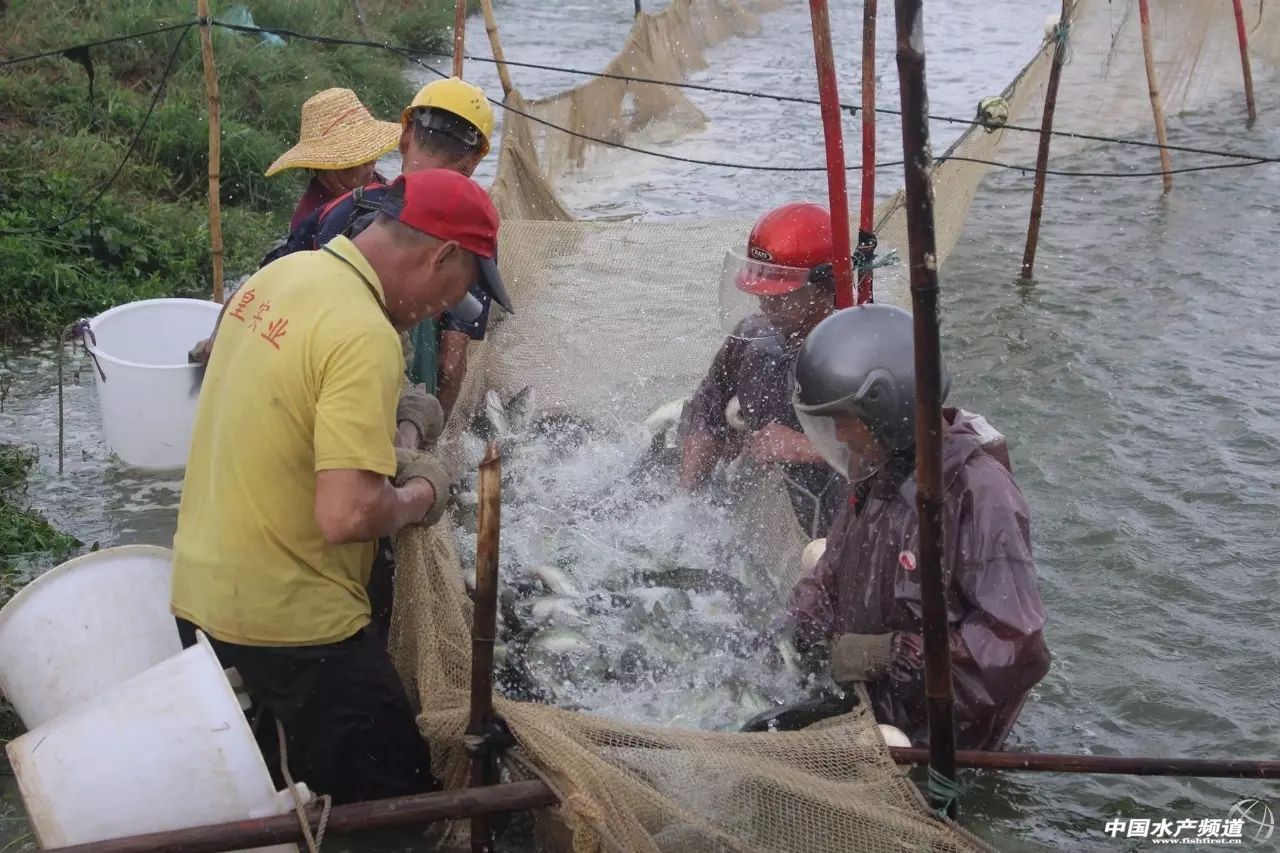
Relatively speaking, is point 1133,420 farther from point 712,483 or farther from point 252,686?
point 252,686

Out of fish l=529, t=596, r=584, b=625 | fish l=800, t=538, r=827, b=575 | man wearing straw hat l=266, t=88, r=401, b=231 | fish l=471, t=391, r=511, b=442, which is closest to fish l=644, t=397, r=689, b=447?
fish l=471, t=391, r=511, b=442

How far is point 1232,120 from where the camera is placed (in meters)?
12.7

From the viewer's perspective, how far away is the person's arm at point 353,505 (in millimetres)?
3018

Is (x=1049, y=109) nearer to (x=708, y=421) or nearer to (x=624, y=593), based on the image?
(x=708, y=421)

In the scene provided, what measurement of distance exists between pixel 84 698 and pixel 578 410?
346 cm

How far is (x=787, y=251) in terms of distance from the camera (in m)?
5.02


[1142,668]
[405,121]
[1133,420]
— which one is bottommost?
[1142,668]

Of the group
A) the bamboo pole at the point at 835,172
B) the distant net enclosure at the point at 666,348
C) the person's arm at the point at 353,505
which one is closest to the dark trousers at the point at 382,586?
the distant net enclosure at the point at 666,348

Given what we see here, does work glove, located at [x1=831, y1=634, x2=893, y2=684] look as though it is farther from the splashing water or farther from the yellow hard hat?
the yellow hard hat

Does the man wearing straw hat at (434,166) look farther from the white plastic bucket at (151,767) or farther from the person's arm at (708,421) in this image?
the white plastic bucket at (151,767)

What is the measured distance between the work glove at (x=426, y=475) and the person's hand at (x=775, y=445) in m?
1.79

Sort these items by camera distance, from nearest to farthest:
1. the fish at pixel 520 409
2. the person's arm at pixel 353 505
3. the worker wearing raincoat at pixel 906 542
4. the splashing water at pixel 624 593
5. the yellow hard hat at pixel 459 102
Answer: the person's arm at pixel 353 505 → the worker wearing raincoat at pixel 906 542 → the splashing water at pixel 624 593 → the yellow hard hat at pixel 459 102 → the fish at pixel 520 409

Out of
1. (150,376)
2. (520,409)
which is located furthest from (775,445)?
(150,376)

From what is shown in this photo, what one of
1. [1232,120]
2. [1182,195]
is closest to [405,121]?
[1182,195]
